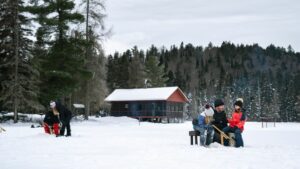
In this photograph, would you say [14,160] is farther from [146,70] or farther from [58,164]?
[146,70]

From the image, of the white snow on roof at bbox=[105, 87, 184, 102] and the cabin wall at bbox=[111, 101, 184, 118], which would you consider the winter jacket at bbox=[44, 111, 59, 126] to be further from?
the cabin wall at bbox=[111, 101, 184, 118]

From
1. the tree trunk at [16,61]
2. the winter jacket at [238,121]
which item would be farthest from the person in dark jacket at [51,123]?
the tree trunk at [16,61]

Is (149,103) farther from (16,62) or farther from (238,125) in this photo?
(238,125)

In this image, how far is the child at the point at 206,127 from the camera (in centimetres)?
1423

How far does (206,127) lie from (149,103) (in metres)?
46.9

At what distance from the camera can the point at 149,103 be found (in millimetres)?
61031

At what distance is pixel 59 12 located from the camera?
133 feet

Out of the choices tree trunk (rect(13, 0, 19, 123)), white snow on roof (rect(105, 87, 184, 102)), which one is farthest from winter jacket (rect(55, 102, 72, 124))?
white snow on roof (rect(105, 87, 184, 102))

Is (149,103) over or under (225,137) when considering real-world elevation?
over

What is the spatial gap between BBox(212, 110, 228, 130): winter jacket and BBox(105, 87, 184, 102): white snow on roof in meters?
44.4

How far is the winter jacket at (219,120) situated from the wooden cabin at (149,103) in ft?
145

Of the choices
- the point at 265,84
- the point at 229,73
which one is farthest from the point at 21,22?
the point at 229,73

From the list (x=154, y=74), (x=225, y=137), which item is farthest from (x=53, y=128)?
(x=154, y=74)

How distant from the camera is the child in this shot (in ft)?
46.7
